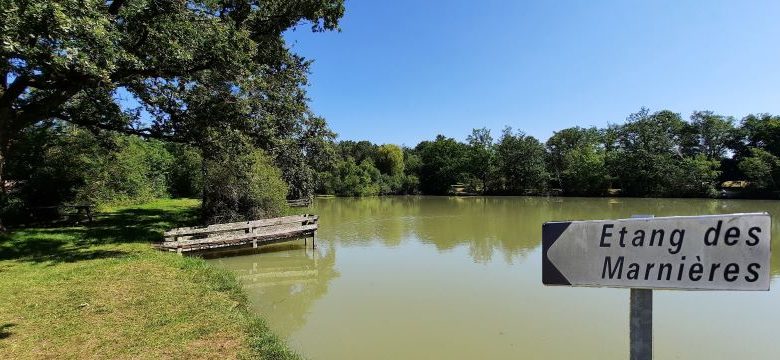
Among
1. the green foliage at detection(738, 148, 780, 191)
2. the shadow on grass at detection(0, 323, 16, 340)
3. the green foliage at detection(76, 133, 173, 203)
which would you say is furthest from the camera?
the green foliage at detection(738, 148, 780, 191)

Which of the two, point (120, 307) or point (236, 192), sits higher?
point (236, 192)

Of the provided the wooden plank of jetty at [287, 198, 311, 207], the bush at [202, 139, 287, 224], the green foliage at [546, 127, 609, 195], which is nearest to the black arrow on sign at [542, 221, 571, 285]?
the bush at [202, 139, 287, 224]

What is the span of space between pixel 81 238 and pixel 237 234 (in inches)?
167

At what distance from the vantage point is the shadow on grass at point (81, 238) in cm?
1009

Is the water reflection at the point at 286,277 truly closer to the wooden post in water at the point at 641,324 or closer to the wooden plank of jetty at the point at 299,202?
the wooden post in water at the point at 641,324

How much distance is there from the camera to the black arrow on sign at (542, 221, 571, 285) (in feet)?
7.14

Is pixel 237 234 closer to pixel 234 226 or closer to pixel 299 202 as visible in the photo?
pixel 234 226

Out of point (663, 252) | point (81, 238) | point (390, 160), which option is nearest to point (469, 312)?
point (663, 252)

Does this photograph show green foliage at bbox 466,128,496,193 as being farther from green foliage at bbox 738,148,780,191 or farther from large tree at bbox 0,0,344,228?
large tree at bbox 0,0,344,228

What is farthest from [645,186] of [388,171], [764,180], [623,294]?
[623,294]

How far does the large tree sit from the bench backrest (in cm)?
258

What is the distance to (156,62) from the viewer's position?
380 inches

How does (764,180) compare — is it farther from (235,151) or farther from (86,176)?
(86,176)

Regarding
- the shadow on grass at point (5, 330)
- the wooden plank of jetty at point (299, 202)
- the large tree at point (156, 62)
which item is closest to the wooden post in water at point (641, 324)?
the shadow on grass at point (5, 330)
